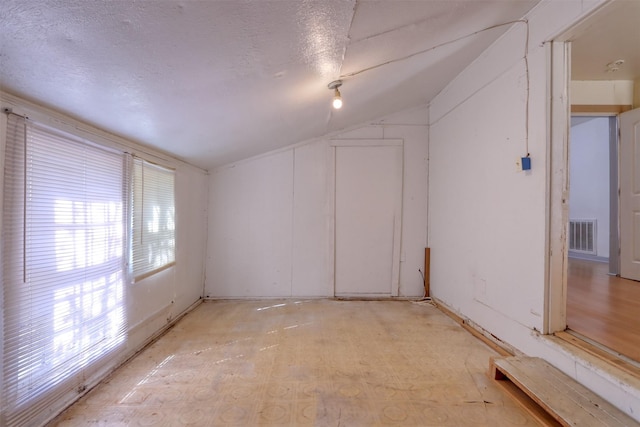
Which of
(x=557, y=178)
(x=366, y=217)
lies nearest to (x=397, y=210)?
(x=366, y=217)

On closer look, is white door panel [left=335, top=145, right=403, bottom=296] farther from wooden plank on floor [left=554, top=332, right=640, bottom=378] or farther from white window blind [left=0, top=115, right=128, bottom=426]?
white window blind [left=0, top=115, right=128, bottom=426]

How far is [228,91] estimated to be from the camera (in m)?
1.86

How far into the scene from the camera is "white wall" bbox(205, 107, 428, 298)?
396cm

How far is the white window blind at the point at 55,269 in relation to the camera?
4.41ft

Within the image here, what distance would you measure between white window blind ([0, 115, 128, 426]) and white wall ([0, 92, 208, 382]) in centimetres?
8

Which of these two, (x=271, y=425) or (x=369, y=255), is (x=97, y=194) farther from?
(x=369, y=255)

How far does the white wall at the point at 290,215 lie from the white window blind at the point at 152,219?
1.03 meters

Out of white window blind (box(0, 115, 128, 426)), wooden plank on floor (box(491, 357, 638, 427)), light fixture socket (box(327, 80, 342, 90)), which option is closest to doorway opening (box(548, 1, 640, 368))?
wooden plank on floor (box(491, 357, 638, 427))

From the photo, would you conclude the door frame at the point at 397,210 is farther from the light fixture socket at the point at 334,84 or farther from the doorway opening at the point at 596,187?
the doorway opening at the point at 596,187

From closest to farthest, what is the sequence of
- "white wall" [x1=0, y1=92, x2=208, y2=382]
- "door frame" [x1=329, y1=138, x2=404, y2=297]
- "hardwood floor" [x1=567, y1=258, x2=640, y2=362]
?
"white wall" [x1=0, y1=92, x2=208, y2=382], "hardwood floor" [x1=567, y1=258, x2=640, y2=362], "door frame" [x1=329, y1=138, x2=404, y2=297]

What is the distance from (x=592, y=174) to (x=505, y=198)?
13.5 ft

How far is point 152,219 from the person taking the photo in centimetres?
258

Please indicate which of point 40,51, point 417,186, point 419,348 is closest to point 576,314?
point 419,348

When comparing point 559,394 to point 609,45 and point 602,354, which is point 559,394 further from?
point 609,45
